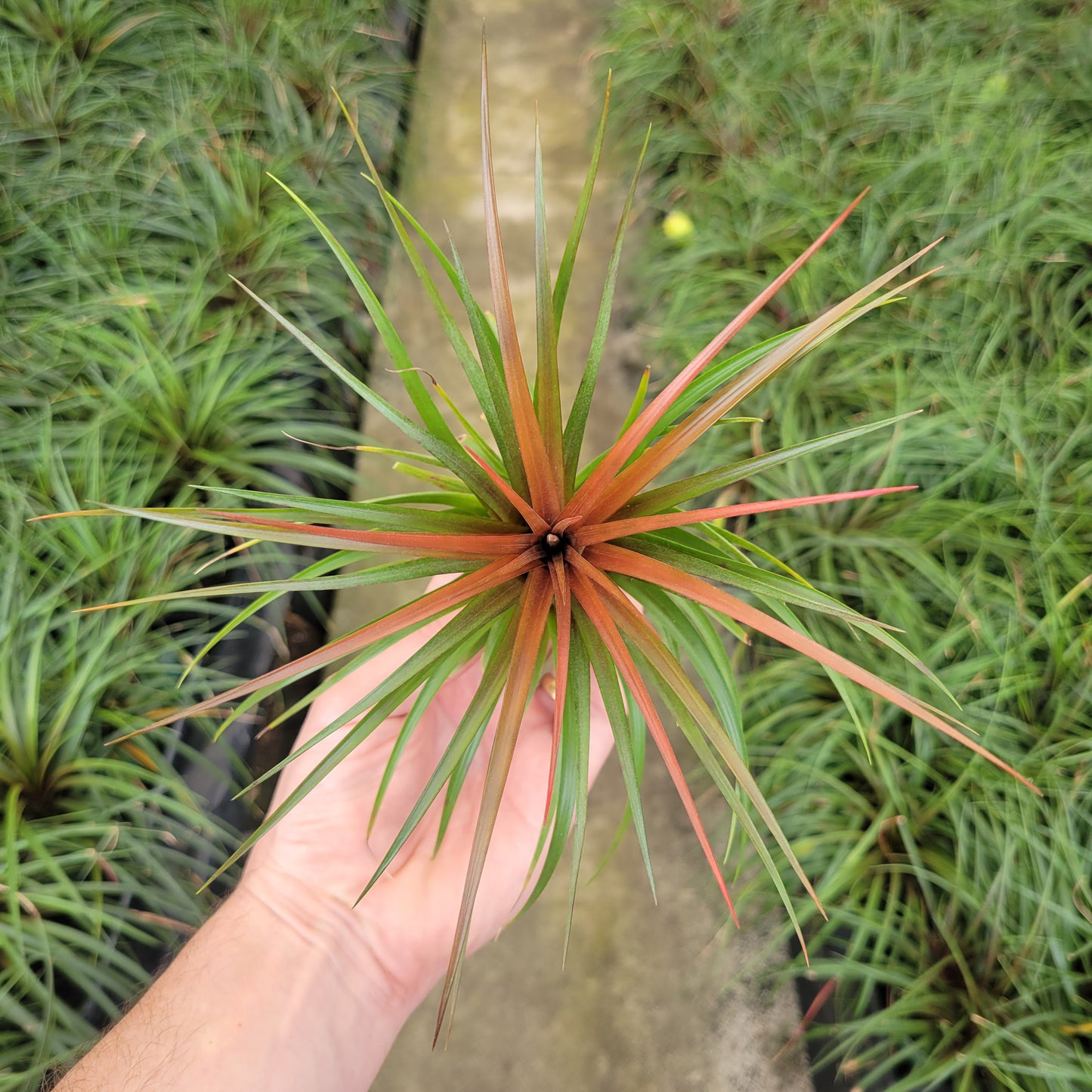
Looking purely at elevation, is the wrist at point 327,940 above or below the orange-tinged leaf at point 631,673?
below

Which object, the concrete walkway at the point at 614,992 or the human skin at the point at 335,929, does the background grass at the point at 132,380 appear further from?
the concrete walkway at the point at 614,992

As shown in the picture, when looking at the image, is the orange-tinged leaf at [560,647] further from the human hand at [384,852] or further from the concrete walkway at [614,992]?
the concrete walkway at [614,992]

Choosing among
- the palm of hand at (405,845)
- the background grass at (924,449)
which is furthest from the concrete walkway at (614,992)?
the palm of hand at (405,845)

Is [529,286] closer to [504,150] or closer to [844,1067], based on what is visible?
[504,150]

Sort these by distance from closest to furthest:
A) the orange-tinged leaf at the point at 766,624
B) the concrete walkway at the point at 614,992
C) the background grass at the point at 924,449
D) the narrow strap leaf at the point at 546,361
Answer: the orange-tinged leaf at the point at 766,624 → the narrow strap leaf at the point at 546,361 → the background grass at the point at 924,449 → the concrete walkway at the point at 614,992


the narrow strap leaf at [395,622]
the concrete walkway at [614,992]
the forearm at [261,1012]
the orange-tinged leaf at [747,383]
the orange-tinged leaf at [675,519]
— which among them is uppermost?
the orange-tinged leaf at [747,383]

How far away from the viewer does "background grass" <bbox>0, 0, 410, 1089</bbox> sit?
3.21ft

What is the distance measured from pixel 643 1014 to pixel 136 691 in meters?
1.10

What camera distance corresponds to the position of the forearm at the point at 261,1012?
30.7 inches

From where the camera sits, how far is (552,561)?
70 centimetres

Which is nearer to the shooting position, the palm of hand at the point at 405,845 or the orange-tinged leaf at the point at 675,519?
the orange-tinged leaf at the point at 675,519

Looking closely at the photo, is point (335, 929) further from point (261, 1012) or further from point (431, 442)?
point (431, 442)

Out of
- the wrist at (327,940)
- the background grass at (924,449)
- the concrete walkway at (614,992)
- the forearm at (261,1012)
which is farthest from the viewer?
the concrete walkway at (614,992)

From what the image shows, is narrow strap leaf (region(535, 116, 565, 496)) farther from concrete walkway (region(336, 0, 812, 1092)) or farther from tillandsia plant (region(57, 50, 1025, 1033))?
concrete walkway (region(336, 0, 812, 1092))
